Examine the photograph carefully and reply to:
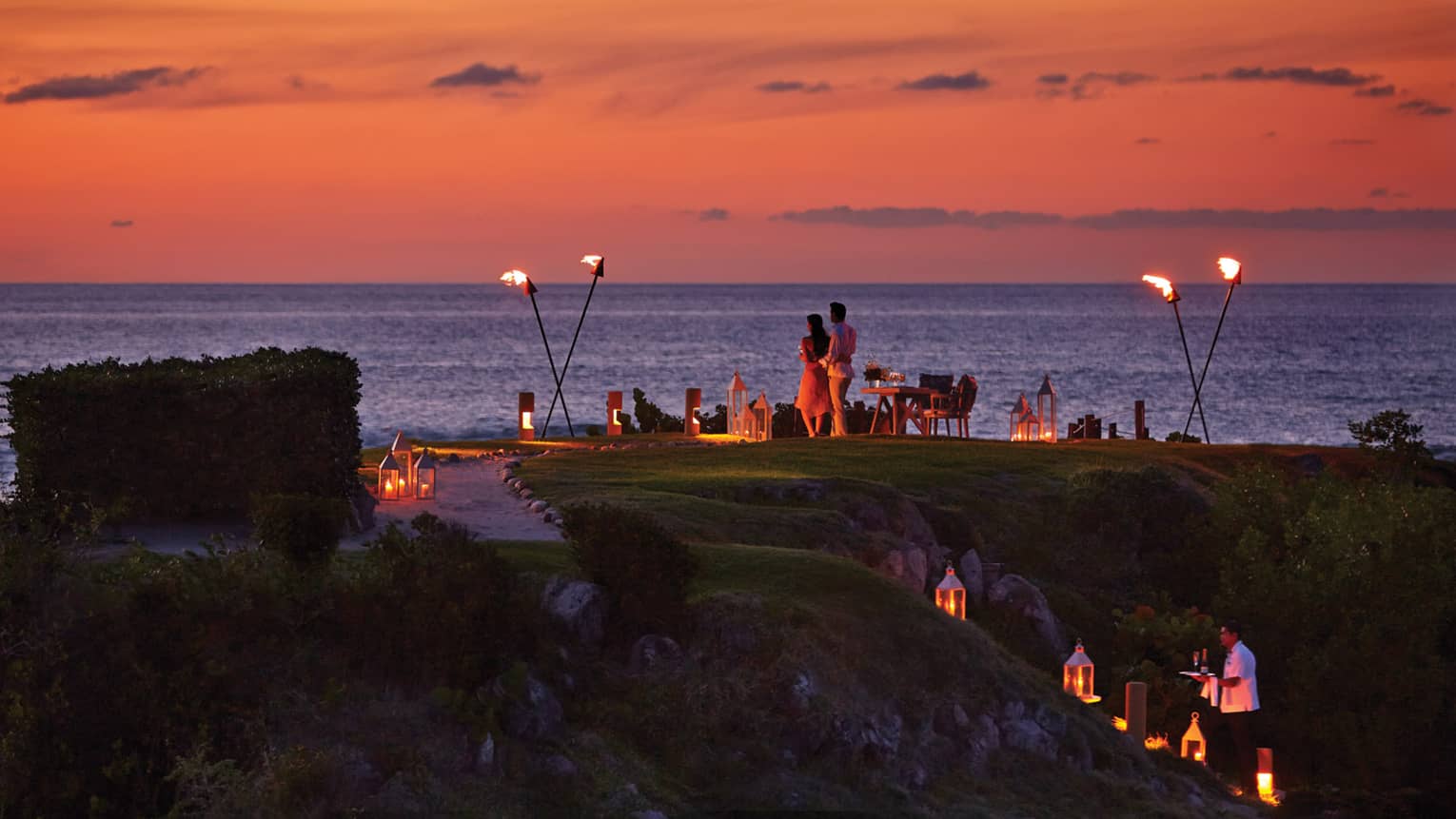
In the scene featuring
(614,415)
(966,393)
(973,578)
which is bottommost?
(973,578)

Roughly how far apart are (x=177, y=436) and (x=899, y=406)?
761 inches

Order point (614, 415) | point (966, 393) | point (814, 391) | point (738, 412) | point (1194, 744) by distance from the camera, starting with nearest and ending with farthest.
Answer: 1. point (1194, 744)
2. point (814, 391)
3. point (738, 412)
4. point (966, 393)
5. point (614, 415)

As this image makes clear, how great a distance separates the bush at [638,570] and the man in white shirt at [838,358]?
1445 centimetres

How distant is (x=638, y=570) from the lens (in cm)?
1617

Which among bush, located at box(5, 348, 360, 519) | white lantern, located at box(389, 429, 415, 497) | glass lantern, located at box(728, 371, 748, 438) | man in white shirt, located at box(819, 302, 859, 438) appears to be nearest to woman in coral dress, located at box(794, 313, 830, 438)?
man in white shirt, located at box(819, 302, 859, 438)

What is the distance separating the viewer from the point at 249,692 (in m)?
14.2

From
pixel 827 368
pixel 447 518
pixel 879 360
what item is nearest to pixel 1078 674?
pixel 447 518

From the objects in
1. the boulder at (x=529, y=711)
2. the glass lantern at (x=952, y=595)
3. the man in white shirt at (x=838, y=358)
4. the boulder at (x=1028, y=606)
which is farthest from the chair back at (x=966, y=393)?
the boulder at (x=529, y=711)

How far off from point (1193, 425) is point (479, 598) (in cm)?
6529

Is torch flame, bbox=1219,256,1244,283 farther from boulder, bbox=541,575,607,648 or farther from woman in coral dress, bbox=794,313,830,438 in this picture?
boulder, bbox=541,575,607,648

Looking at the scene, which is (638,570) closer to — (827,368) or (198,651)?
(198,651)

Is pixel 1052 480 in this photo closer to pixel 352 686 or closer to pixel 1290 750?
pixel 1290 750

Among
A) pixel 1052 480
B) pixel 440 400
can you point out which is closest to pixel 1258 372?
pixel 440 400

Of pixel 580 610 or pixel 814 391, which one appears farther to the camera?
pixel 814 391
